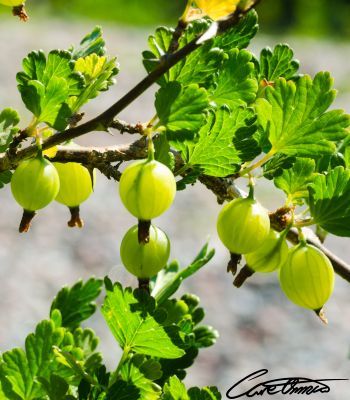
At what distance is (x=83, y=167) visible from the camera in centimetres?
62

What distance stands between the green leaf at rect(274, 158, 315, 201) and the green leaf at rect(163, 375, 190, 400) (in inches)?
6.8

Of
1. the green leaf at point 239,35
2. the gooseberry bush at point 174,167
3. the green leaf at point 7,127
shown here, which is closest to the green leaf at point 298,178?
the gooseberry bush at point 174,167

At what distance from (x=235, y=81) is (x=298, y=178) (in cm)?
9

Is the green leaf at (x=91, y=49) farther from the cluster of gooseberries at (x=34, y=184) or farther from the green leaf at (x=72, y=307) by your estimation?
the green leaf at (x=72, y=307)

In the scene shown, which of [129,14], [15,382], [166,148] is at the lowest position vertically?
[15,382]

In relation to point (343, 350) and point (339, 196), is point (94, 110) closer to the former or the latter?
point (343, 350)

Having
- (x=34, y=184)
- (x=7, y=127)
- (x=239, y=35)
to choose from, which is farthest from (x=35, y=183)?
(x=239, y=35)

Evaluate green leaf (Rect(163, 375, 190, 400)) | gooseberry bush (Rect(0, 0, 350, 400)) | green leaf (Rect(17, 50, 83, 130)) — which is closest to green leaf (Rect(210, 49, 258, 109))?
gooseberry bush (Rect(0, 0, 350, 400))

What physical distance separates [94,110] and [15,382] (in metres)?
5.64

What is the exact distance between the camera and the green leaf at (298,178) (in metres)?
0.60

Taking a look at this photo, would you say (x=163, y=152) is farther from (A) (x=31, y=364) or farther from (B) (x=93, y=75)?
(A) (x=31, y=364)

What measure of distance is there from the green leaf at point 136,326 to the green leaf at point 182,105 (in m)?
0.13

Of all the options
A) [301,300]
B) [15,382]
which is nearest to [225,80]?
[301,300]

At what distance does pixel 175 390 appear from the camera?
592mm
